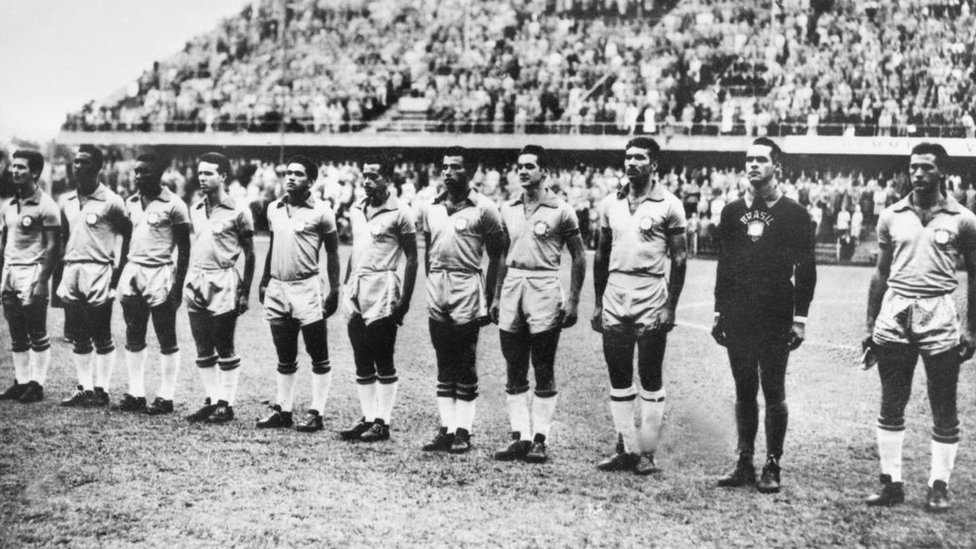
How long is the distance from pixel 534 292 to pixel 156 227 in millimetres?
3283

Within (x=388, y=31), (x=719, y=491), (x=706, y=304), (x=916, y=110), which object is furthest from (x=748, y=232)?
(x=388, y=31)

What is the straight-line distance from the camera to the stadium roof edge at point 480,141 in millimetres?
20047

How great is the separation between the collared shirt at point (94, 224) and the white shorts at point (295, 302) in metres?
1.71

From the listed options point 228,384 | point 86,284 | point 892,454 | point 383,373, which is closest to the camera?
point 892,454

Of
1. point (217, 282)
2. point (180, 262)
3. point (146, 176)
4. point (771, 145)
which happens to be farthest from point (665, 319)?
point (146, 176)

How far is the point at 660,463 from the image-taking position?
6.04 metres

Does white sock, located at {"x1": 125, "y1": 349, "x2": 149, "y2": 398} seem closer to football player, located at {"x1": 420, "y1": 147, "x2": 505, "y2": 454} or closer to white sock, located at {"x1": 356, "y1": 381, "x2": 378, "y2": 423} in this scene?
white sock, located at {"x1": 356, "y1": 381, "x2": 378, "y2": 423}

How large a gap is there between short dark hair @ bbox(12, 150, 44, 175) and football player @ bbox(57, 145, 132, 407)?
365mm

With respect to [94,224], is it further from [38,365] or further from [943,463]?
[943,463]

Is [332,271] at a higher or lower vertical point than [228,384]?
higher

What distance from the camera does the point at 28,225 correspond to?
25.0ft

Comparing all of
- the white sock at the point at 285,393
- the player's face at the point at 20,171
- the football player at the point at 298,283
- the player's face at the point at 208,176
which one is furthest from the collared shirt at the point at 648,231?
the player's face at the point at 20,171

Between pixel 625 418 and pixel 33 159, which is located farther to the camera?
pixel 33 159

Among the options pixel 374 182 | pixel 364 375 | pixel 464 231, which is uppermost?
pixel 374 182
